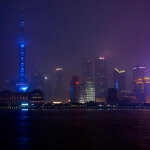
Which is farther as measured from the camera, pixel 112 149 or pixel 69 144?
pixel 69 144

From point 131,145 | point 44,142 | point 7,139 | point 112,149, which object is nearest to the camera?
point 112,149

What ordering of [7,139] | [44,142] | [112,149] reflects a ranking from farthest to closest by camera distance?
[7,139] → [44,142] → [112,149]

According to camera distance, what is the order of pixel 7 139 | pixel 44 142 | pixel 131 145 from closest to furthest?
1. pixel 131 145
2. pixel 44 142
3. pixel 7 139

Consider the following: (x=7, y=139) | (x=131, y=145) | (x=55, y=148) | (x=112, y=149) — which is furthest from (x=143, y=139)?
(x=7, y=139)

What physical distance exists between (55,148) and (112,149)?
9284mm

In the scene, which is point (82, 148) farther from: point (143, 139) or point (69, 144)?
point (143, 139)

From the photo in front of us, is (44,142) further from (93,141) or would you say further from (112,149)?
(112,149)

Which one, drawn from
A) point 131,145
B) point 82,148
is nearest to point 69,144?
point 82,148

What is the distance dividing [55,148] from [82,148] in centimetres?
442

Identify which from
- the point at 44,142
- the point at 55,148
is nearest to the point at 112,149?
the point at 55,148

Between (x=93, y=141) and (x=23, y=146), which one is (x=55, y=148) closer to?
(x=23, y=146)

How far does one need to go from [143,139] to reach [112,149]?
50.6 ft

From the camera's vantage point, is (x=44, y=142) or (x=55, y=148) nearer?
(x=55, y=148)

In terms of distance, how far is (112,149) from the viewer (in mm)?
60969
